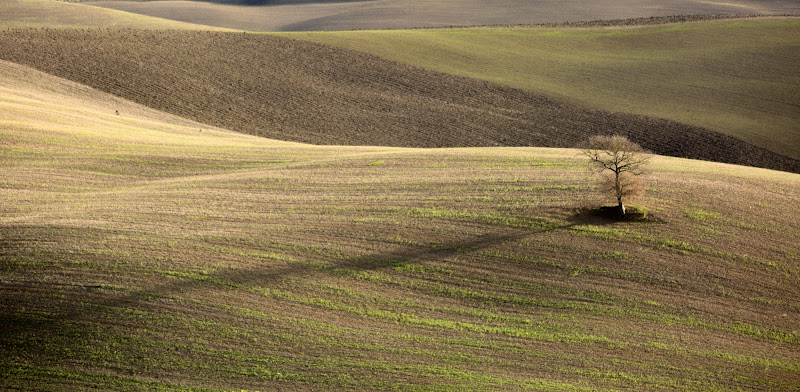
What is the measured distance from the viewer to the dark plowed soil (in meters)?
37.2

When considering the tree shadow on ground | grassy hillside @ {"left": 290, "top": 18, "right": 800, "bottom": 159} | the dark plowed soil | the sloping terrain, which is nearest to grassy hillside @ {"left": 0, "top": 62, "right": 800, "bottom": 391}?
the tree shadow on ground

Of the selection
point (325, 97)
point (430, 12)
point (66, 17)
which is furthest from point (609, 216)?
point (430, 12)

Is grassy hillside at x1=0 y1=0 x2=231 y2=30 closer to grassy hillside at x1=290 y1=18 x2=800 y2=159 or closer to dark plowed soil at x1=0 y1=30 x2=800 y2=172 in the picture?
dark plowed soil at x1=0 y1=30 x2=800 y2=172

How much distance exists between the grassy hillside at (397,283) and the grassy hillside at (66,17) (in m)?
49.7

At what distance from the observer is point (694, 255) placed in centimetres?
1736

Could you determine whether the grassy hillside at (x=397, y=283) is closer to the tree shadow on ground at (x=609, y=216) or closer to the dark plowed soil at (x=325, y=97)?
the tree shadow on ground at (x=609, y=216)

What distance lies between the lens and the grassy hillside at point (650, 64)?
43.6m

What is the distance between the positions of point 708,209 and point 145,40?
152 ft

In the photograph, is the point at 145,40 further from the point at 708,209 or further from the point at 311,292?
the point at 708,209

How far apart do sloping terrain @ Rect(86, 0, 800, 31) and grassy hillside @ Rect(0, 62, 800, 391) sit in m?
68.0

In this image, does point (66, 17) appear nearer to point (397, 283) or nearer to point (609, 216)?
point (397, 283)

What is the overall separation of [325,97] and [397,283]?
2943 centimetres

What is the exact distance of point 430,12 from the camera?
99250 mm

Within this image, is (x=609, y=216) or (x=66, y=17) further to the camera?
(x=66, y=17)
